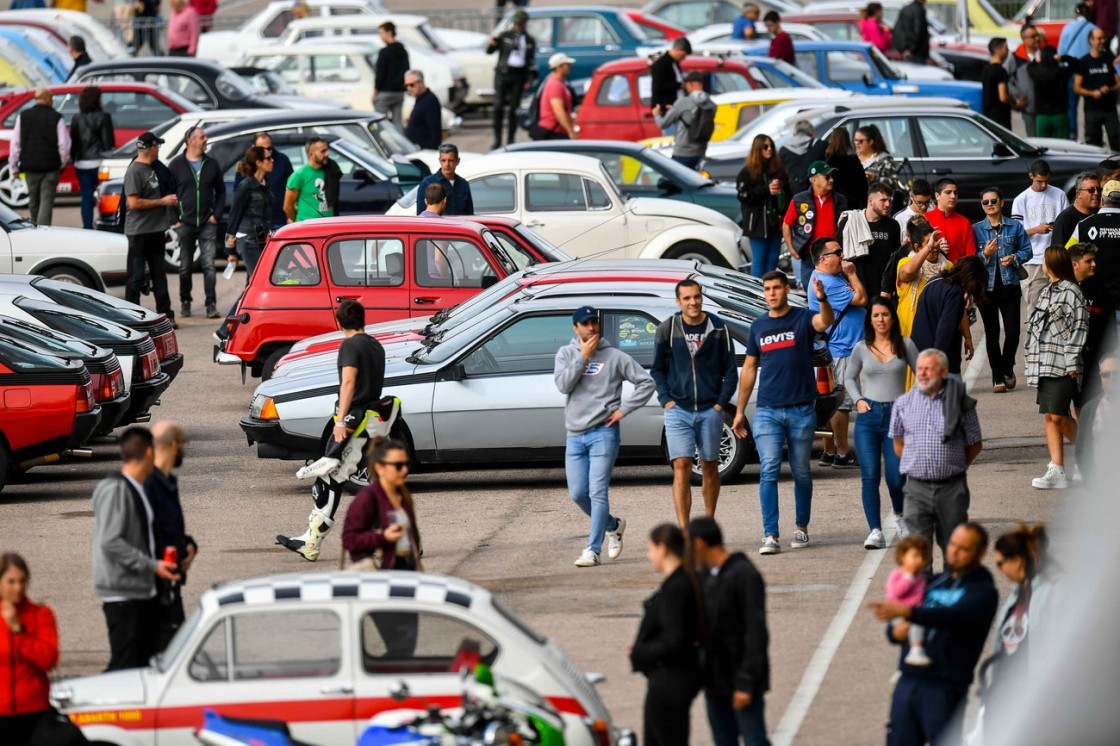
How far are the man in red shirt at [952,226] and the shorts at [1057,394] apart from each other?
2.23 metres

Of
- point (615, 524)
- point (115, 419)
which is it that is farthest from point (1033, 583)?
point (115, 419)

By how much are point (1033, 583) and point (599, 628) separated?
121 inches

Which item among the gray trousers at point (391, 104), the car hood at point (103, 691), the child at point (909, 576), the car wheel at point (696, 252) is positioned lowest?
the car wheel at point (696, 252)

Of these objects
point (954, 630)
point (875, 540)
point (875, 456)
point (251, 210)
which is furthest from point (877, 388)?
point (251, 210)

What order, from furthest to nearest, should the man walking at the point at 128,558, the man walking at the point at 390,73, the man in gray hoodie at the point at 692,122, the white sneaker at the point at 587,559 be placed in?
the man walking at the point at 390,73 < the man in gray hoodie at the point at 692,122 < the white sneaker at the point at 587,559 < the man walking at the point at 128,558

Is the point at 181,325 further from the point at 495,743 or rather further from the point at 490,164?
the point at 495,743

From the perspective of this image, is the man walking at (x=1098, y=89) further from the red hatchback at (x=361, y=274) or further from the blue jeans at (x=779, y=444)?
the blue jeans at (x=779, y=444)

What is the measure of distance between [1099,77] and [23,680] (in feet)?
70.0

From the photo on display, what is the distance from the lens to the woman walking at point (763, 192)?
19.3 m

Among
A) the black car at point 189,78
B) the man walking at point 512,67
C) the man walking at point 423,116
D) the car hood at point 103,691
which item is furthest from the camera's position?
the man walking at point 512,67

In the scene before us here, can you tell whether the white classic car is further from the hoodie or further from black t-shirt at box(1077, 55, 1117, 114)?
black t-shirt at box(1077, 55, 1117, 114)

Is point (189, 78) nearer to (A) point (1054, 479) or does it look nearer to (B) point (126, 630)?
(A) point (1054, 479)

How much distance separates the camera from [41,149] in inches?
969

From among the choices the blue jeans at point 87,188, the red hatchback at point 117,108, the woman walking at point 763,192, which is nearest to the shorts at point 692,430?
the woman walking at point 763,192
